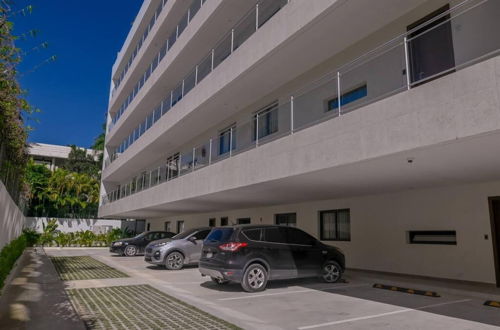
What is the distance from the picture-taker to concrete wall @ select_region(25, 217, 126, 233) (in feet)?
120

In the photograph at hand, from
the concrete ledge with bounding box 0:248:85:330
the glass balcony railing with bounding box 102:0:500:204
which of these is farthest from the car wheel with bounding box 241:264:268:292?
the concrete ledge with bounding box 0:248:85:330

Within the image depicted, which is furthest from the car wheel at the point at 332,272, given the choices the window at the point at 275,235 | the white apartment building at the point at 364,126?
the white apartment building at the point at 364,126

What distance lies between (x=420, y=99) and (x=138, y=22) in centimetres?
3191

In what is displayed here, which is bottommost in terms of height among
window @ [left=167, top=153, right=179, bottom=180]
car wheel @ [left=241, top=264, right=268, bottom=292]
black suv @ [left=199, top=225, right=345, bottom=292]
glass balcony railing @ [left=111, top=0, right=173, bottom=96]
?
car wheel @ [left=241, top=264, right=268, bottom=292]

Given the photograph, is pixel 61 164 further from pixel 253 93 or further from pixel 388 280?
pixel 388 280

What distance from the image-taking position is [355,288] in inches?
384

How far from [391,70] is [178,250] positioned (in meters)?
9.60

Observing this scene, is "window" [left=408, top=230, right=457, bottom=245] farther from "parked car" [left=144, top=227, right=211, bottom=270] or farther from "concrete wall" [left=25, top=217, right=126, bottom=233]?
"concrete wall" [left=25, top=217, right=126, bottom=233]

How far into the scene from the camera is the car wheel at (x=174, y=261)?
547 inches

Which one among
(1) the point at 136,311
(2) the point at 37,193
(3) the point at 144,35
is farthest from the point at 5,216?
(2) the point at 37,193

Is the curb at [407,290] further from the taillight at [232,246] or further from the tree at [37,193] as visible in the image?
the tree at [37,193]

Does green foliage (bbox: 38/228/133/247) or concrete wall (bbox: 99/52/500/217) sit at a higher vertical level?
concrete wall (bbox: 99/52/500/217)

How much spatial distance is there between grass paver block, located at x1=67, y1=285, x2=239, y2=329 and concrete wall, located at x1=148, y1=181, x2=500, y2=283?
6687mm

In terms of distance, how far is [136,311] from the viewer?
7.21 meters
